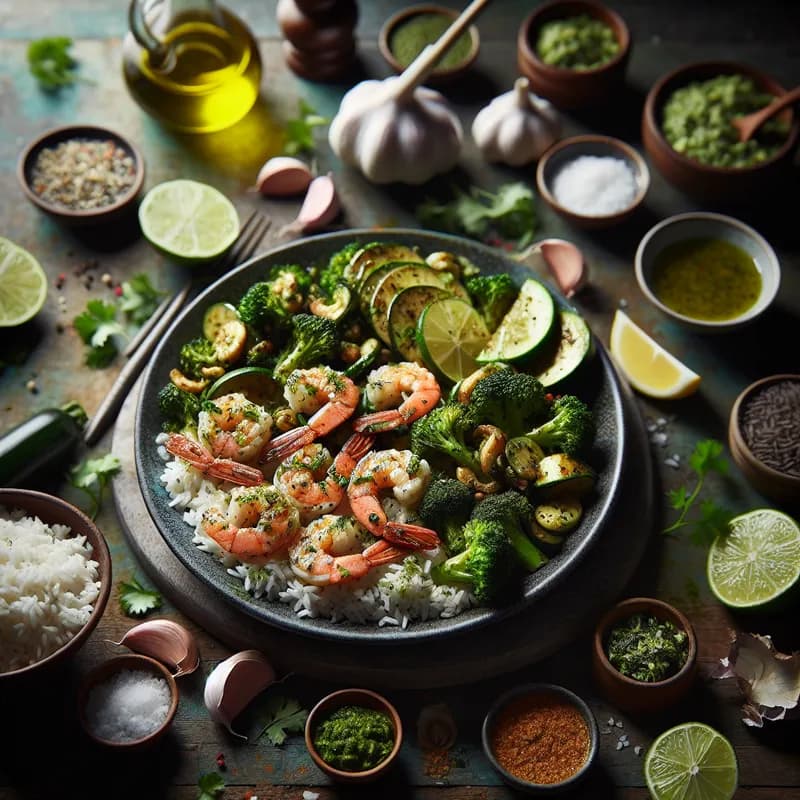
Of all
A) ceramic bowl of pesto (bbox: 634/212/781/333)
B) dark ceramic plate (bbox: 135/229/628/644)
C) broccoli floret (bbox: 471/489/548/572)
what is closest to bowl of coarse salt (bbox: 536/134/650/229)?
ceramic bowl of pesto (bbox: 634/212/781/333)

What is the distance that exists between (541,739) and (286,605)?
123 cm

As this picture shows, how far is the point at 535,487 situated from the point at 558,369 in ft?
2.18

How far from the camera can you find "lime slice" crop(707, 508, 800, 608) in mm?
5184

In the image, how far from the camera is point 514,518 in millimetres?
4992

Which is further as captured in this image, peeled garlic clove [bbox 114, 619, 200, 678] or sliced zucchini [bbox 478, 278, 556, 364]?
sliced zucchini [bbox 478, 278, 556, 364]

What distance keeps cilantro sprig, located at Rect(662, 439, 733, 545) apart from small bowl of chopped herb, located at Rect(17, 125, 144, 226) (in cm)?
347

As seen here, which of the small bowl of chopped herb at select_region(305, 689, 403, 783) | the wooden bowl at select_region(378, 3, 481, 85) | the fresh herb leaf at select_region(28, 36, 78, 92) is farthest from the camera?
the fresh herb leaf at select_region(28, 36, 78, 92)

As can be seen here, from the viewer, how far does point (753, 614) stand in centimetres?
532

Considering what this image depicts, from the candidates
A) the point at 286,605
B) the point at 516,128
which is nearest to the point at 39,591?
the point at 286,605

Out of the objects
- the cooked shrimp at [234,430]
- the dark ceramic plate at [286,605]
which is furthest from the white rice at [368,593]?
the cooked shrimp at [234,430]

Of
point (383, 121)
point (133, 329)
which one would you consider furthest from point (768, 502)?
point (133, 329)

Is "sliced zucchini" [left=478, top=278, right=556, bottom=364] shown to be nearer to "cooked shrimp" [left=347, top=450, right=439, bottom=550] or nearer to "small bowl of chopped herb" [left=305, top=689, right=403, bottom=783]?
"cooked shrimp" [left=347, top=450, right=439, bottom=550]

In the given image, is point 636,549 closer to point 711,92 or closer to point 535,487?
point 535,487

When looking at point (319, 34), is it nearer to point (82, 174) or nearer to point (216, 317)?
point (82, 174)
